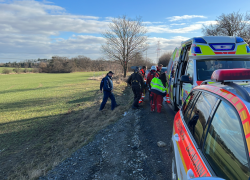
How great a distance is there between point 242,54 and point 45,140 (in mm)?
8279

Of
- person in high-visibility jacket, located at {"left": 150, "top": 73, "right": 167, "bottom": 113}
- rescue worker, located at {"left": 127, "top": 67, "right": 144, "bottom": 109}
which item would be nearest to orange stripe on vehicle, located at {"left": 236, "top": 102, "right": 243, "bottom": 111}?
person in high-visibility jacket, located at {"left": 150, "top": 73, "right": 167, "bottom": 113}

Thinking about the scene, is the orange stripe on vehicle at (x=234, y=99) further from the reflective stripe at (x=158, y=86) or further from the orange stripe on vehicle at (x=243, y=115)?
the reflective stripe at (x=158, y=86)

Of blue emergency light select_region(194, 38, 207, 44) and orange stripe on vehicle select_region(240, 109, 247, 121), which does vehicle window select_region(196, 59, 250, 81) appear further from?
orange stripe on vehicle select_region(240, 109, 247, 121)

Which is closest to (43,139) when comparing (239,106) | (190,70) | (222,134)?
(190,70)

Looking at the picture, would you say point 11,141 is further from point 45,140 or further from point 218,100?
point 218,100

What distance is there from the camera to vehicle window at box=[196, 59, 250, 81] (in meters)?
5.10

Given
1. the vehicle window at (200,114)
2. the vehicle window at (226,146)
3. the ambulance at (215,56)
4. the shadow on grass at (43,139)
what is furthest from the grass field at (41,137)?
the vehicle window at (226,146)

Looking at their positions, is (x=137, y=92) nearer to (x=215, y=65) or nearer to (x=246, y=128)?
(x=215, y=65)

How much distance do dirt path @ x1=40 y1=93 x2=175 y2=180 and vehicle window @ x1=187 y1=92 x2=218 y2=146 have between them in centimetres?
171

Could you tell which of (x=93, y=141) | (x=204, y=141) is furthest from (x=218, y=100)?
(x=93, y=141)

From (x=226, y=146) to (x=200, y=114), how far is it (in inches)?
27.2

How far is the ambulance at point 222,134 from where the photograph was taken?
4.27 feet

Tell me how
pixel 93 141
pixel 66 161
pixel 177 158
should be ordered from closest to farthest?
pixel 177 158
pixel 66 161
pixel 93 141

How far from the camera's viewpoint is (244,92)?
56.7 inches
